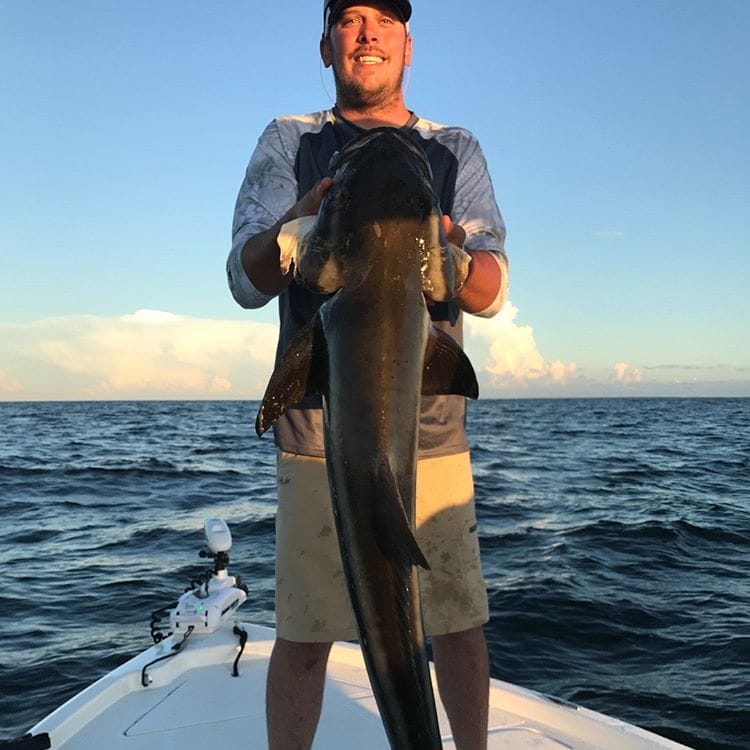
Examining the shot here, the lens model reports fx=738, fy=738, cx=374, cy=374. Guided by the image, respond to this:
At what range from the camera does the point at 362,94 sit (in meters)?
3.56

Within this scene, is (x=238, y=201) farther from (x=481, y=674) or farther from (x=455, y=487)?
(x=481, y=674)

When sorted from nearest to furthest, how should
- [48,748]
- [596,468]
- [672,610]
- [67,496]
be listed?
[48,748] < [672,610] < [67,496] < [596,468]

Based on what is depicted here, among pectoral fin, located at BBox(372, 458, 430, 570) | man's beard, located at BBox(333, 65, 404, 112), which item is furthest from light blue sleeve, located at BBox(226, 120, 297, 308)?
pectoral fin, located at BBox(372, 458, 430, 570)

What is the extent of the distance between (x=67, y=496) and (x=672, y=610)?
16002 mm

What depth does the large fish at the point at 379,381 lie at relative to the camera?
235cm

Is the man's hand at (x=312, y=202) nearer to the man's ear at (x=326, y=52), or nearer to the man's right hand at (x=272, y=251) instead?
the man's right hand at (x=272, y=251)

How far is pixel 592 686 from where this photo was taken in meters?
7.74

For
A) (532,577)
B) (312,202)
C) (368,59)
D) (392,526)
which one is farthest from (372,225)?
(532,577)

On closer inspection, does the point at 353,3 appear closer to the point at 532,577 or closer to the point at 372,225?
the point at 372,225

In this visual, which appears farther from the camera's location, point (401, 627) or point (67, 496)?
point (67, 496)

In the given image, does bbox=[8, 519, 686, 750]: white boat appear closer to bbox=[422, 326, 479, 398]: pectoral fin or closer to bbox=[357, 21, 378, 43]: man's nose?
bbox=[422, 326, 479, 398]: pectoral fin

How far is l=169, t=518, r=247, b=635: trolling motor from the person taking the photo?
18.9ft

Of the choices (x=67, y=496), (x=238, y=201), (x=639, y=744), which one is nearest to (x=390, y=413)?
(x=238, y=201)

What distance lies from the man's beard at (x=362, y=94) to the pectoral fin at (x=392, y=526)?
203cm
